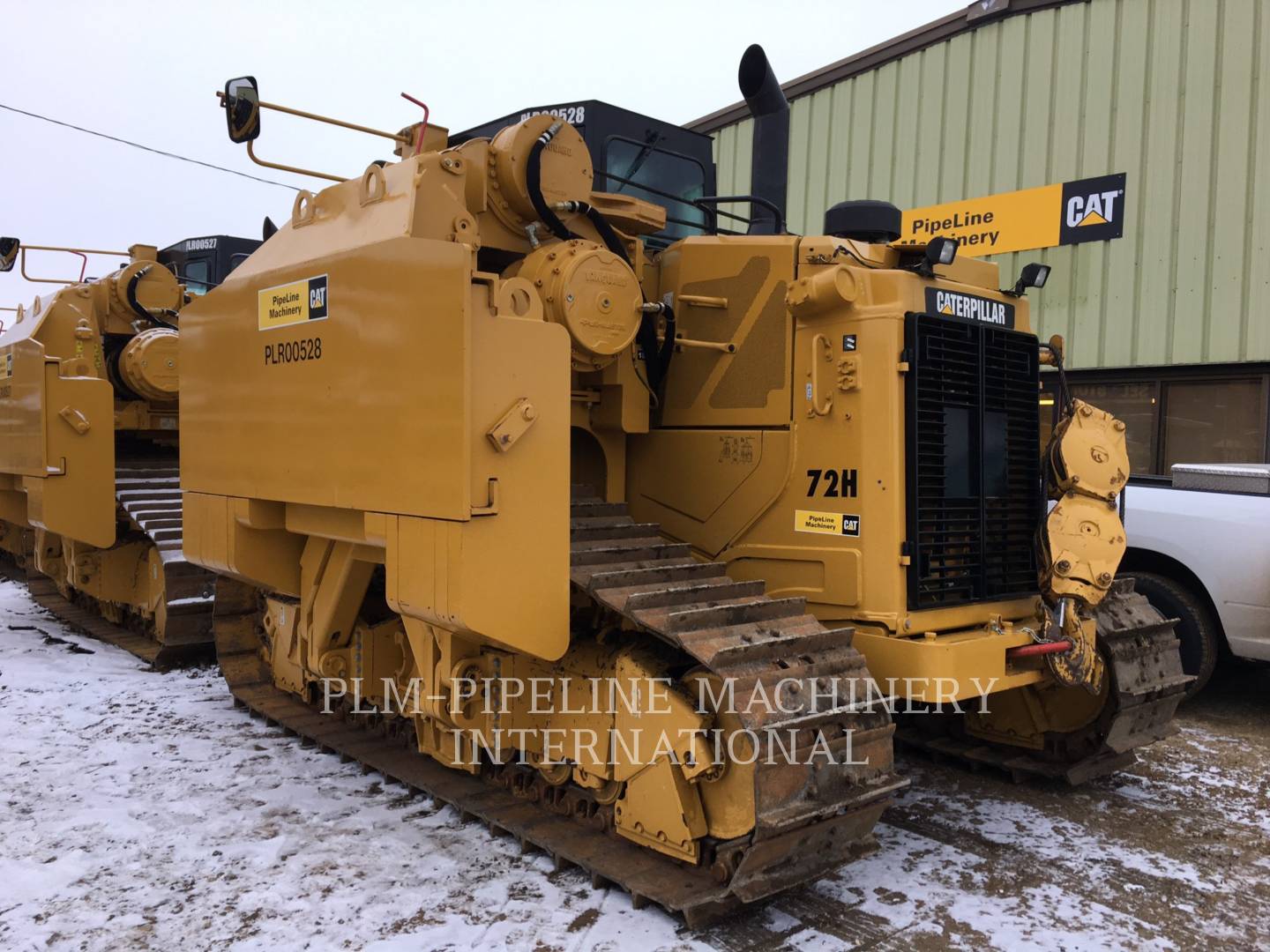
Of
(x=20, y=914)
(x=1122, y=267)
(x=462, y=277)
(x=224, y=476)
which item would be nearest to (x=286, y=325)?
→ (x=224, y=476)

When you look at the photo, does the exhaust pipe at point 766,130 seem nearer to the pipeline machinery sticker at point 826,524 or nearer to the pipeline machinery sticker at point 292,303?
the pipeline machinery sticker at point 826,524

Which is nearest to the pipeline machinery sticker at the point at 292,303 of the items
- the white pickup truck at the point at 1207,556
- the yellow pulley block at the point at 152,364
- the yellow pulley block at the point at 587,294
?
the yellow pulley block at the point at 587,294

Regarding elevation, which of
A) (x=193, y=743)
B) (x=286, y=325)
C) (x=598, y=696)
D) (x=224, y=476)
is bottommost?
(x=193, y=743)

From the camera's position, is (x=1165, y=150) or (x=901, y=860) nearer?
(x=901, y=860)

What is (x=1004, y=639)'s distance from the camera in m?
4.48

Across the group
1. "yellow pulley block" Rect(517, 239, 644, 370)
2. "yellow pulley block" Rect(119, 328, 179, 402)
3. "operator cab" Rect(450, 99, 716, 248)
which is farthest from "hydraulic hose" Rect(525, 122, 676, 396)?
"yellow pulley block" Rect(119, 328, 179, 402)

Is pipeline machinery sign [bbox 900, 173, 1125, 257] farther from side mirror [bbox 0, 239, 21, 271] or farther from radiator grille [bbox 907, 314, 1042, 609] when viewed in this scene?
side mirror [bbox 0, 239, 21, 271]

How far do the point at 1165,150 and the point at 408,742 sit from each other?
9.47 metres

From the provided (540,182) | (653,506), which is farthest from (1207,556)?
(540,182)

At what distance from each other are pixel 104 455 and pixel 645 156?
5.14 meters

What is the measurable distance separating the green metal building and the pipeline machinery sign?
11 cm

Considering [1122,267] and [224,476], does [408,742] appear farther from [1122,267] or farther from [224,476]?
[1122,267]

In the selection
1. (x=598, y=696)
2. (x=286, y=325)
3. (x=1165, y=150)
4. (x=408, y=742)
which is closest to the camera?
(x=598, y=696)

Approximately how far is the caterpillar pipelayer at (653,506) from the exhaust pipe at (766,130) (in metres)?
0.03
